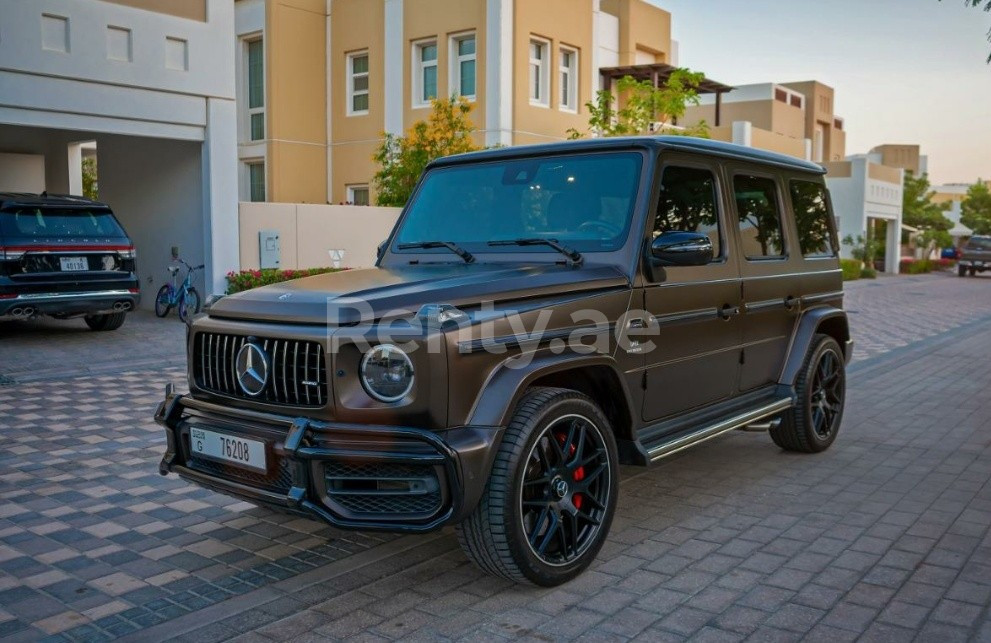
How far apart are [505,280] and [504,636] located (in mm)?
1496

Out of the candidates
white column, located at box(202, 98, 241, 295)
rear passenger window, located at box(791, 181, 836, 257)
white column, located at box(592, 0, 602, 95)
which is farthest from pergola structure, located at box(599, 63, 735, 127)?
rear passenger window, located at box(791, 181, 836, 257)

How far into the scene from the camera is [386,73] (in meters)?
24.9

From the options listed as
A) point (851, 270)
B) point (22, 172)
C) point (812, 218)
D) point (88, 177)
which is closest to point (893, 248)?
point (851, 270)

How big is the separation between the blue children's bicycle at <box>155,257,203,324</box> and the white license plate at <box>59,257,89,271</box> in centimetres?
291

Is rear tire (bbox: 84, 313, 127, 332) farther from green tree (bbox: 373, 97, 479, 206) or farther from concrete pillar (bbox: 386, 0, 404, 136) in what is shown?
concrete pillar (bbox: 386, 0, 404, 136)

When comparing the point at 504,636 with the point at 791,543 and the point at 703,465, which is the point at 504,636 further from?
the point at 703,465

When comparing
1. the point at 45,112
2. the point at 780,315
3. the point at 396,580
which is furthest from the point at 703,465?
the point at 45,112

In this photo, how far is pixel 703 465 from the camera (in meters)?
6.43

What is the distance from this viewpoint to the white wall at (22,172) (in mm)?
17953

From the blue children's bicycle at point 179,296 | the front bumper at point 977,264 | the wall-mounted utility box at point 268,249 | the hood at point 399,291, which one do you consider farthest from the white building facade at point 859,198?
the hood at point 399,291

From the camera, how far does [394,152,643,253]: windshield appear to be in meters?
4.87

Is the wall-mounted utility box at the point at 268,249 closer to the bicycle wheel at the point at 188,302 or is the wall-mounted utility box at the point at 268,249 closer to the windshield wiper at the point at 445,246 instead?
the bicycle wheel at the point at 188,302

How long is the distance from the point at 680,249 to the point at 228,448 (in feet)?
7.61

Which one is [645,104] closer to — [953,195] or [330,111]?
[330,111]
